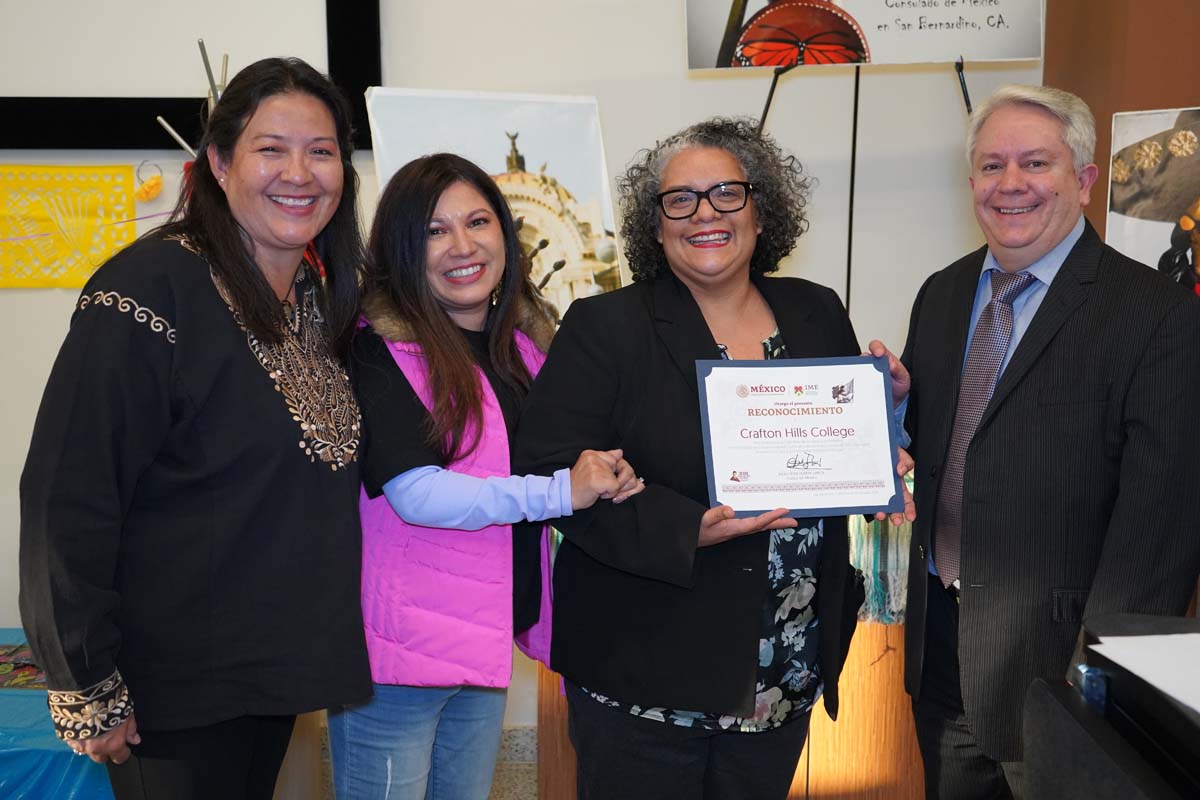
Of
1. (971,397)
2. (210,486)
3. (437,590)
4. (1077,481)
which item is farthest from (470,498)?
(1077,481)

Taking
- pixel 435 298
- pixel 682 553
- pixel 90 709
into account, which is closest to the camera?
pixel 90 709

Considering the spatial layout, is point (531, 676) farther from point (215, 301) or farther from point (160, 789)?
point (215, 301)

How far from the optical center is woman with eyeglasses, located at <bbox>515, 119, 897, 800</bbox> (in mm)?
1837

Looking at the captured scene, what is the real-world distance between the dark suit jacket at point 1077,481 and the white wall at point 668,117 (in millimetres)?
1892

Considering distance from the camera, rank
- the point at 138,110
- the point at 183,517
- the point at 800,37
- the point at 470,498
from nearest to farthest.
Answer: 1. the point at 183,517
2. the point at 470,498
3. the point at 800,37
4. the point at 138,110

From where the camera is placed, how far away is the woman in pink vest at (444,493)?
190cm

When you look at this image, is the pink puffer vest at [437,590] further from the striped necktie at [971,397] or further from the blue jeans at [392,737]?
the striped necktie at [971,397]

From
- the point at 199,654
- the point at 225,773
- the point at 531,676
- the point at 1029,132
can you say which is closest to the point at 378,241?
the point at 199,654

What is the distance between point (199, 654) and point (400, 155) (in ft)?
6.12

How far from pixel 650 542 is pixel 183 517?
79 cm

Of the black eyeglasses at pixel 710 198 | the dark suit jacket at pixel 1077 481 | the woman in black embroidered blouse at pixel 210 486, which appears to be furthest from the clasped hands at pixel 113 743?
the dark suit jacket at pixel 1077 481

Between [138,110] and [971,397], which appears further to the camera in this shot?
[138,110]

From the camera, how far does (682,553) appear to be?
178 cm
